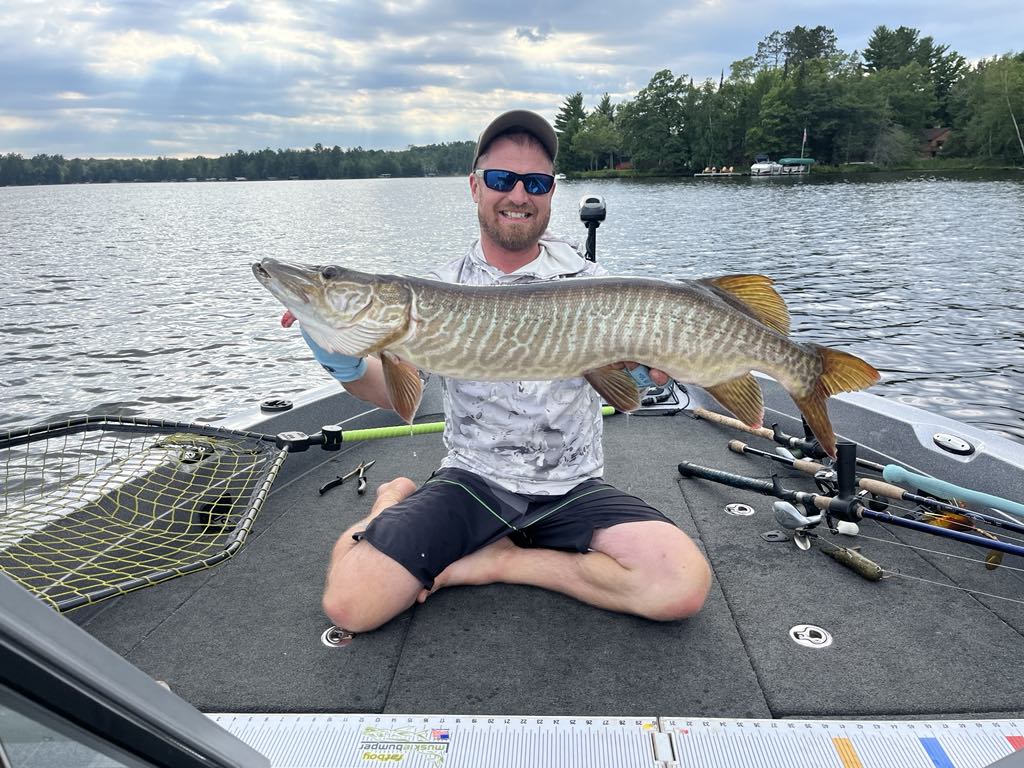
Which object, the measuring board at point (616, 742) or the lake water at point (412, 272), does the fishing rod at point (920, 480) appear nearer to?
the measuring board at point (616, 742)

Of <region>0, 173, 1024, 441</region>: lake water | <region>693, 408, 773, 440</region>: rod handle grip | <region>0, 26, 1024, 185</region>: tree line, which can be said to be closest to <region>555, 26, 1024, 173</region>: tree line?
<region>0, 26, 1024, 185</region>: tree line

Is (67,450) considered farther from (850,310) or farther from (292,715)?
(850,310)

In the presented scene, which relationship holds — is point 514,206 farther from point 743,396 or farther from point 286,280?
point 743,396

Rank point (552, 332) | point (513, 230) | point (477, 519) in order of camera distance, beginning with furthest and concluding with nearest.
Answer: point (513, 230)
point (477, 519)
point (552, 332)

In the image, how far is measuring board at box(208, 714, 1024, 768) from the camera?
1824mm

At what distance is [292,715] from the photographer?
2049 mm

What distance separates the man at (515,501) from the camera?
8.32 ft

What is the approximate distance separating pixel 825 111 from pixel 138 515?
75.7m

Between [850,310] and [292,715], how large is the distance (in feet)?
43.5

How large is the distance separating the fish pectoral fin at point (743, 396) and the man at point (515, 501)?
22 centimetres

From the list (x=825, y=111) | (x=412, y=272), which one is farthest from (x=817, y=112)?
(x=412, y=272)

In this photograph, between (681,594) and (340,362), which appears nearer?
(681,594)

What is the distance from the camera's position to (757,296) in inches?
104

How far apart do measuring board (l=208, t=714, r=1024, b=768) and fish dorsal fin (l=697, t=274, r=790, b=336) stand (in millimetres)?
1329
